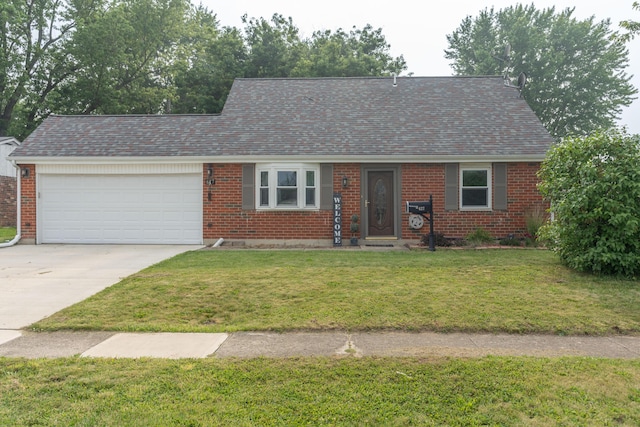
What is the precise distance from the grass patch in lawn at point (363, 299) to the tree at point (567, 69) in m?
23.4

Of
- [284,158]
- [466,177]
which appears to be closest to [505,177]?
[466,177]

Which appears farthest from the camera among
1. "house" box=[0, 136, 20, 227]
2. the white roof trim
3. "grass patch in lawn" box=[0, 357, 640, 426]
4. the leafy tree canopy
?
the leafy tree canopy

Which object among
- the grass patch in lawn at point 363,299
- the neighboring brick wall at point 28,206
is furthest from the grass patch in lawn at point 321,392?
the neighboring brick wall at point 28,206

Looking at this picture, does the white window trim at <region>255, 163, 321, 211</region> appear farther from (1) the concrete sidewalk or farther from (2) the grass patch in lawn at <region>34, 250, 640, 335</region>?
(1) the concrete sidewalk

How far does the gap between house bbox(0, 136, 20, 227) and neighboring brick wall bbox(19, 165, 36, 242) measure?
9852 mm

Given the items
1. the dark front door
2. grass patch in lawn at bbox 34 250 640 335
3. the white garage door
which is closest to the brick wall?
the white garage door

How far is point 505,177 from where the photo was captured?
11.8 m

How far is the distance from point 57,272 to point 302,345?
20.0 ft

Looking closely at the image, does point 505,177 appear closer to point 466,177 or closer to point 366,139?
point 466,177

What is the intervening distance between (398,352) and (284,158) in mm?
8658

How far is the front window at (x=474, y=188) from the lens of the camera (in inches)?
468

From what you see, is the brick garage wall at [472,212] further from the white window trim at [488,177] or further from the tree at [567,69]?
the tree at [567,69]

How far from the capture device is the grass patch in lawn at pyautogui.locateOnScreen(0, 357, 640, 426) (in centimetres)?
266

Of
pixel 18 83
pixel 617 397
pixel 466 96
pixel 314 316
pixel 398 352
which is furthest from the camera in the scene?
pixel 18 83
